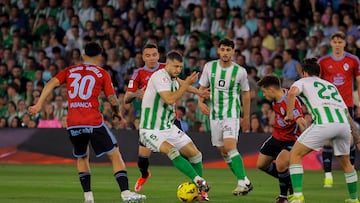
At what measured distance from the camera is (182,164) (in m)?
12.6

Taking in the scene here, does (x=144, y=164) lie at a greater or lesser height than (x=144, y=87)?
lesser

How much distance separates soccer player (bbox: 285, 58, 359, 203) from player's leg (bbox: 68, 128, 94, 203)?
2526 millimetres

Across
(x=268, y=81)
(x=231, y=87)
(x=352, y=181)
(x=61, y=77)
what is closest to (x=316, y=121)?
(x=352, y=181)

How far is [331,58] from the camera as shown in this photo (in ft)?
53.2

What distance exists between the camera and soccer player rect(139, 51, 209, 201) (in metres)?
12.6

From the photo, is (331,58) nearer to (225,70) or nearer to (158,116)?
(225,70)

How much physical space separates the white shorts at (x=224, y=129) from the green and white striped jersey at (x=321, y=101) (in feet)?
9.11

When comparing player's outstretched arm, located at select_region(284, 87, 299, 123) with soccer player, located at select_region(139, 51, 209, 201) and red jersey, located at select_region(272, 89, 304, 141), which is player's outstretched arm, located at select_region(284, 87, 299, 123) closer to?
red jersey, located at select_region(272, 89, 304, 141)

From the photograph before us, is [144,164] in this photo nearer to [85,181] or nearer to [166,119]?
[166,119]

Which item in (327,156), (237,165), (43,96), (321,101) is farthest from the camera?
(327,156)

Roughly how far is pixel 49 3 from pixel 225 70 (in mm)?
14099

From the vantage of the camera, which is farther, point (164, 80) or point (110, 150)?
point (164, 80)

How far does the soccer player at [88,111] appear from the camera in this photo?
470 inches

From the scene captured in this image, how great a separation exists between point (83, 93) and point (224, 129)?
3.14 meters
